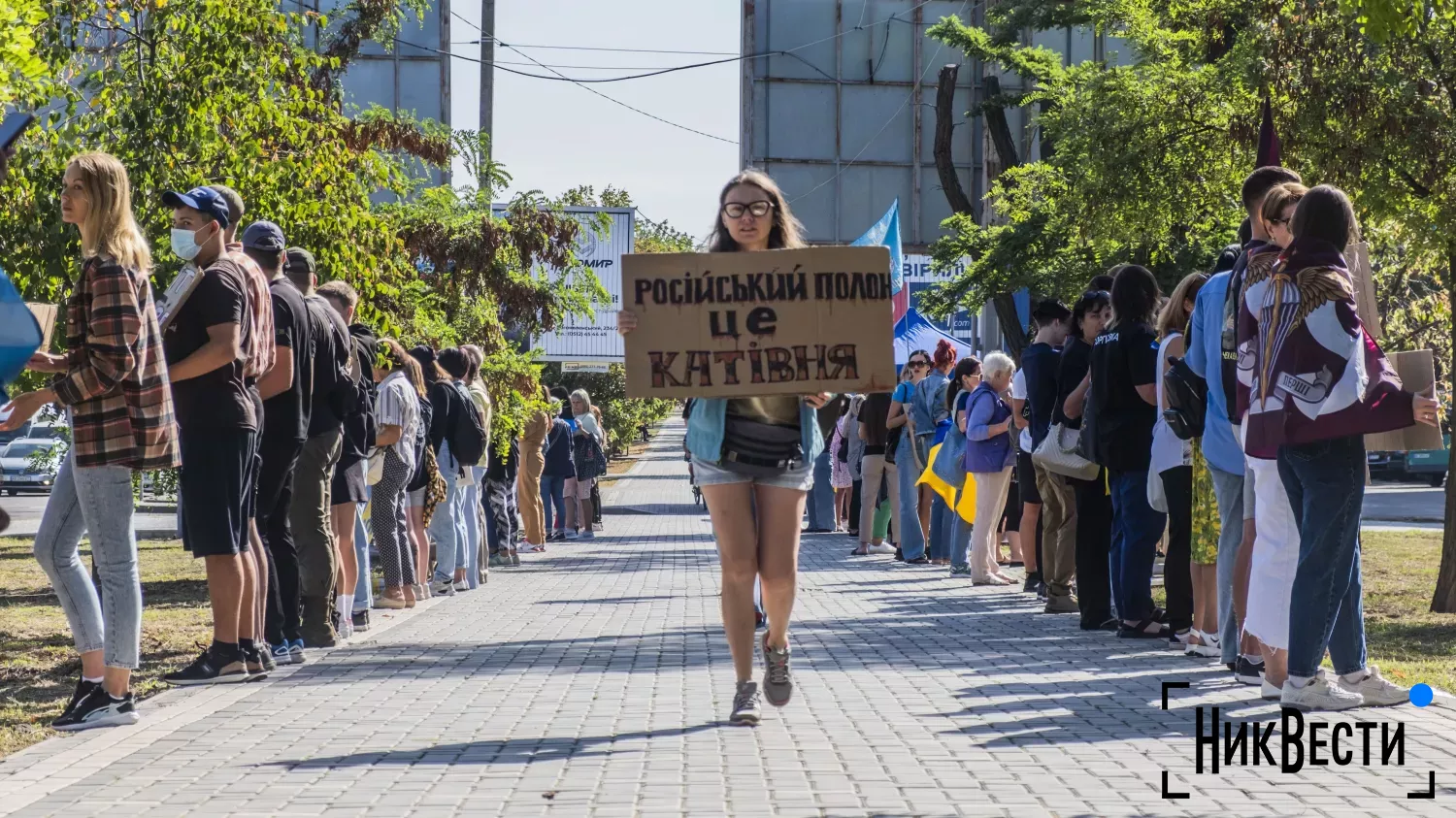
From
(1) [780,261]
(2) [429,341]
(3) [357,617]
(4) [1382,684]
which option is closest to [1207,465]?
(4) [1382,684]

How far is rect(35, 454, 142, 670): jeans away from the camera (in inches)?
286

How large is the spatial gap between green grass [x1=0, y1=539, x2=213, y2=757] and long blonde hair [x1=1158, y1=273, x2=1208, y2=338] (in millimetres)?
5127

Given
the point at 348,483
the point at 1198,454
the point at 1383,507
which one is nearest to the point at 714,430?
the point at 1198,454

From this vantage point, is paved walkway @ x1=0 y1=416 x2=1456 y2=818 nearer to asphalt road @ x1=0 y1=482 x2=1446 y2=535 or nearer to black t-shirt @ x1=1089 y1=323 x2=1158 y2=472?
black t-shirt @ x1=1089 y1=323 x2=1158 y2=472

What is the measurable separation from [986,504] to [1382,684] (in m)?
7.79

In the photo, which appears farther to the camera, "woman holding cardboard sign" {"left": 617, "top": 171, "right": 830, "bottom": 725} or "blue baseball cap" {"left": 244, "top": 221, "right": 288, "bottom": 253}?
"blue baseball cap" {"left": 244, "top": 221, "right": 288, "bottom": 253}

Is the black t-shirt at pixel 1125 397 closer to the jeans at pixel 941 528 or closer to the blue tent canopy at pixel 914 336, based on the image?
the jeans at pixel 941 528

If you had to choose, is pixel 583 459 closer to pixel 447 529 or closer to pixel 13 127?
pixel 447 529

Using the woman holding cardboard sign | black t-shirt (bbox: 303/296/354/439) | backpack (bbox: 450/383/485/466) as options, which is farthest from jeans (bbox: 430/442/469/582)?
the woman holding cardboard sign

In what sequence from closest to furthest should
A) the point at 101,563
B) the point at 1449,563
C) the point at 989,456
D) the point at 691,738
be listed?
the point at 691,738 < the point at 101,563 < the point at 1449,563 < the point at 989,456

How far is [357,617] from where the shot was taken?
38.2 ft

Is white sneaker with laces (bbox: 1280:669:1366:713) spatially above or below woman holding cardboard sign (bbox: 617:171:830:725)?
below

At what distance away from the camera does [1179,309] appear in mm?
9664

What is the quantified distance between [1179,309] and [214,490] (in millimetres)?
4737
